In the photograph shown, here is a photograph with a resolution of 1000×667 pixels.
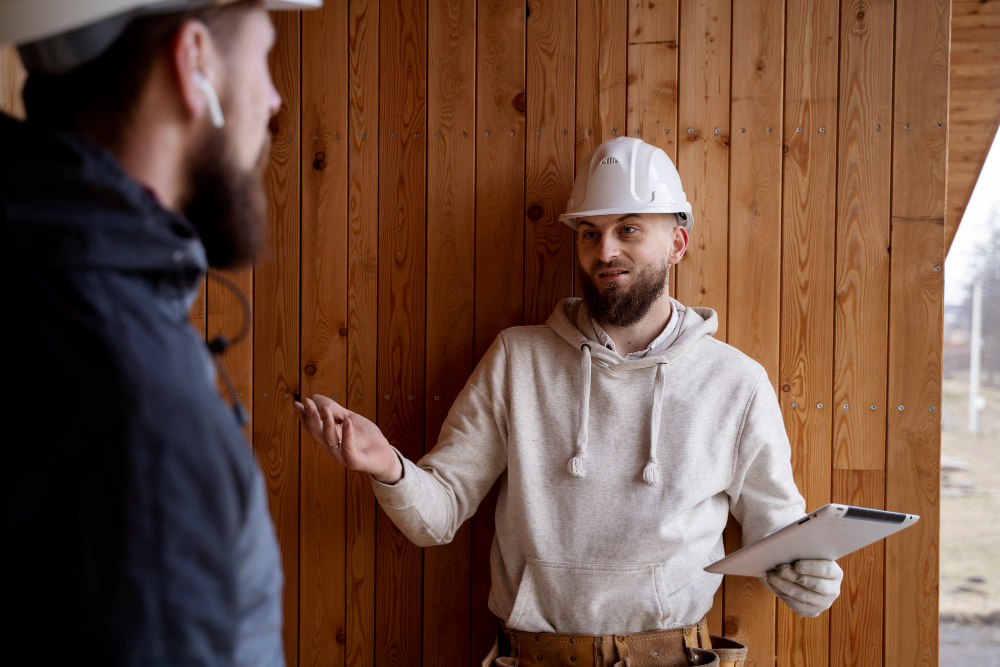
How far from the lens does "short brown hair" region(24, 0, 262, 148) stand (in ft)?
2.64

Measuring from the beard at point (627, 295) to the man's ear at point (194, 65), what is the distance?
4.01 ft

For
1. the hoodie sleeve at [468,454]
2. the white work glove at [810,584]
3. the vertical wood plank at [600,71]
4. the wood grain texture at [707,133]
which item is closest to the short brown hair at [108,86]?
the hoodie sleeve at [468,454]

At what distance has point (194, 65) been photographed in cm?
82

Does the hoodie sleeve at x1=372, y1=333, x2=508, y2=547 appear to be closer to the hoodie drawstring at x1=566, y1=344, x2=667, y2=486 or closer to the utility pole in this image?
the hoodie drawstring at x1=566, y1=344, x2=667, y2=486

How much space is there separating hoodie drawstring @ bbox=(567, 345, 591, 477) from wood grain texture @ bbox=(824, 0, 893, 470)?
74 centimetres

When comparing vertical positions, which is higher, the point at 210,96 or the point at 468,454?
the point at 210,96

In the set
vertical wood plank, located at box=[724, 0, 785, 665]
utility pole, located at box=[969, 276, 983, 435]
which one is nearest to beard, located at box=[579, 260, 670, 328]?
vertical wood plank, located at box=[724, 0, 785, 665]

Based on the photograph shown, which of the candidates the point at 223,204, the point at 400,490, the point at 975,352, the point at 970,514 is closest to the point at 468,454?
the point at 400,490

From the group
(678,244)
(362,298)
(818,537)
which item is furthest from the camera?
(362,298)

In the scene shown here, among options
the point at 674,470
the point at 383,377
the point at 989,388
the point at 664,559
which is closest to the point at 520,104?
the point at 383,377

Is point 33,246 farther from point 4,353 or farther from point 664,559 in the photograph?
point 664,559

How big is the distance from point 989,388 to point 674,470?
823 centimetres

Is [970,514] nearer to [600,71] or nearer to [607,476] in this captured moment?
[607,476]

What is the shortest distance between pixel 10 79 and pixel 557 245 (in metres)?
1.66
